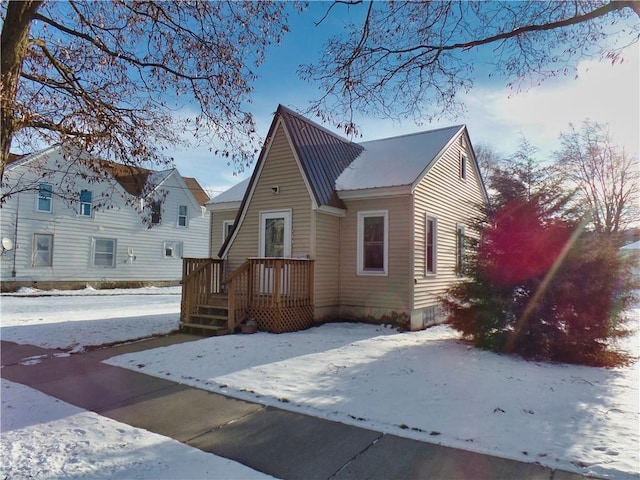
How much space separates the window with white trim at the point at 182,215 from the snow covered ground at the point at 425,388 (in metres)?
16.8

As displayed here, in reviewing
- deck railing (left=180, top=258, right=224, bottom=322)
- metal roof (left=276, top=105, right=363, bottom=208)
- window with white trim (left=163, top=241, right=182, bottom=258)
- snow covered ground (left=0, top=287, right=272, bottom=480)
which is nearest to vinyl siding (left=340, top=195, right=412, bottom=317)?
metal roof (left=276, top=105, right=363, bottom=208)

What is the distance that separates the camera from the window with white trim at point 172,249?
25.3 metres

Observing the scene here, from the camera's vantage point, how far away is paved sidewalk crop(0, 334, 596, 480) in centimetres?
339

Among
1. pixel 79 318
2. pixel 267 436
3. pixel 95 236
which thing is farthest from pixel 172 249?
pixel 267 436

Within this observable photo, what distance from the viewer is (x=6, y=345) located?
845cm

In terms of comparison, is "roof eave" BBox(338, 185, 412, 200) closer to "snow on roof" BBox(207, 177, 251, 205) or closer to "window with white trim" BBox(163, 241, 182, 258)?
"snow on roof" BBox(207, 177, 251, 205)

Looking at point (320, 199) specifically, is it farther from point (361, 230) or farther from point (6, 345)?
point (6, 345)

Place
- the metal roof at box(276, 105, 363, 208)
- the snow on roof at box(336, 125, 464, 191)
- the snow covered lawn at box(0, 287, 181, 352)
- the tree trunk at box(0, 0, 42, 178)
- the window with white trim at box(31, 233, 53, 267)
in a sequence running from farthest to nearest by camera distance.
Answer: the window with white trim at box(31, 233, 53, 267) → the snow on roof at box(336, 125, 464, 191) → the metal roof at box(276, 105, 363, 208) → the snow covered lawn at box(0, 287, 181, 352) → the tree trunk at box(0, 0, 42, 178)

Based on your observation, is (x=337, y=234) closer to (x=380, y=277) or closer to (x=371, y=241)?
(x=371, y=241)

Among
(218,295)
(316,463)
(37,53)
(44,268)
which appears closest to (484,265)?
(316,463)

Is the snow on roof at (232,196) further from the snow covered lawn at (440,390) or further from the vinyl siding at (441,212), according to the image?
the snow covered lawn at (440,390)

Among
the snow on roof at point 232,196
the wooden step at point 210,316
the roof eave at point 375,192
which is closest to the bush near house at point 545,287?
the roof eave at point 375,192

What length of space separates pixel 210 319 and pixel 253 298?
1.15 m

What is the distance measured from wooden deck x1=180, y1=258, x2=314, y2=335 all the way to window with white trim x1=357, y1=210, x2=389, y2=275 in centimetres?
164
